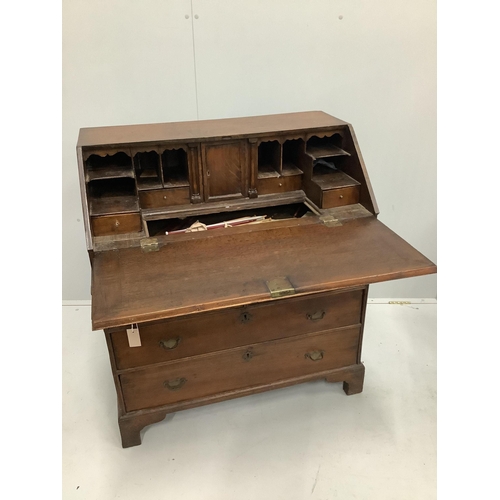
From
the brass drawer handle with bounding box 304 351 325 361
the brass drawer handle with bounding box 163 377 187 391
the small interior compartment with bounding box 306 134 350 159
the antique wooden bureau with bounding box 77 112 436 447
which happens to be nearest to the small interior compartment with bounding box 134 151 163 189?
the antique wooden bureau with bounding box 77 112 436 447

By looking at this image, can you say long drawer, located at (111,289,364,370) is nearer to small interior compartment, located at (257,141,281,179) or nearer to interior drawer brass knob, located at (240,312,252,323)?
interior drawer brass knob, located at (240,312,252,323)

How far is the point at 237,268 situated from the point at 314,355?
1.91 ft

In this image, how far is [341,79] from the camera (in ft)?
7.25

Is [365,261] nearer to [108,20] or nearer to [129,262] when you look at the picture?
[129,262]

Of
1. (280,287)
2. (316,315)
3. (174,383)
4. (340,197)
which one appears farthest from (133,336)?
(340,197)

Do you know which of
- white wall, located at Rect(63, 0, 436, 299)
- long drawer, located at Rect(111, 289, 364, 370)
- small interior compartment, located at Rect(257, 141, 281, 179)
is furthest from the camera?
white wall, located at Rect(63, 0, 436, 299)

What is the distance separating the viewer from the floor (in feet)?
5.11

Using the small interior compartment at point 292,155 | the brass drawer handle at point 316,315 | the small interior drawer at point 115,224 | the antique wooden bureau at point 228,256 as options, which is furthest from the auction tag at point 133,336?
the small interior compartment at point 292,155

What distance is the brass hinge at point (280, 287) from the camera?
4.25 feet

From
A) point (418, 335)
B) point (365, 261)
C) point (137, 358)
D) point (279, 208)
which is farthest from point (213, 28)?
point (418, 335)

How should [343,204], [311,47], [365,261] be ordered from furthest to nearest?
[311,47], [343,204], [365,261]

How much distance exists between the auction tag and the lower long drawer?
0.45ft

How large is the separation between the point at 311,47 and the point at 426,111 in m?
0.70

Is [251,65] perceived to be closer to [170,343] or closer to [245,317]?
[245,317]
